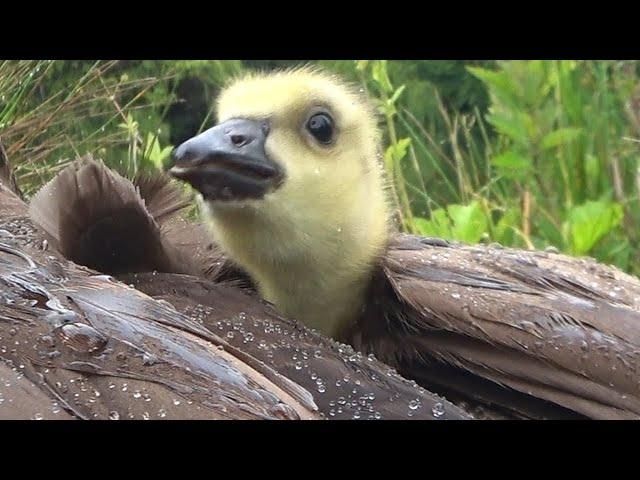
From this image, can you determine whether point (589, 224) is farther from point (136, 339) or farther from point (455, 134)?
point (136, 339)

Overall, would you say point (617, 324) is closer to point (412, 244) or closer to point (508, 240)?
point (412, 244)

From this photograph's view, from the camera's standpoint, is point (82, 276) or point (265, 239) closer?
point (82, 276)

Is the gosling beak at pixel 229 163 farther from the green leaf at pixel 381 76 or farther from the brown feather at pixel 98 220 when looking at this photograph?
the green leaf at pixel 381 76

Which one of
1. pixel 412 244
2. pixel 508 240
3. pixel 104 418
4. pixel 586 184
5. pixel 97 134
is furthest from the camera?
pixel 586 184

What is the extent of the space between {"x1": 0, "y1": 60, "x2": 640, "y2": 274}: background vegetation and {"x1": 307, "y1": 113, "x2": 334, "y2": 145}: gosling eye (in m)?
0.33

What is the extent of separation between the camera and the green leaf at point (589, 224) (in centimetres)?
322

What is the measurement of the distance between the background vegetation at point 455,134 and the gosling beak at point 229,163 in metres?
0.29

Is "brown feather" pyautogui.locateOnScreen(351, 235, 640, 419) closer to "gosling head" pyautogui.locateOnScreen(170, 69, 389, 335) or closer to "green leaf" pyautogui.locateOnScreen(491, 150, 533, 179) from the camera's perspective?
"gosling head" pyautogui.locateOnScreen(170, 69, 389, 335)

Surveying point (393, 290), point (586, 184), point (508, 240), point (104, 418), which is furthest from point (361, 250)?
point (586, 184)

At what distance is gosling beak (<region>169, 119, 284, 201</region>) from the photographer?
6.24ft

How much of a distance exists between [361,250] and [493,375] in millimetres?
356

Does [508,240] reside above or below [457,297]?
below

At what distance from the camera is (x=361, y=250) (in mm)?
2096
